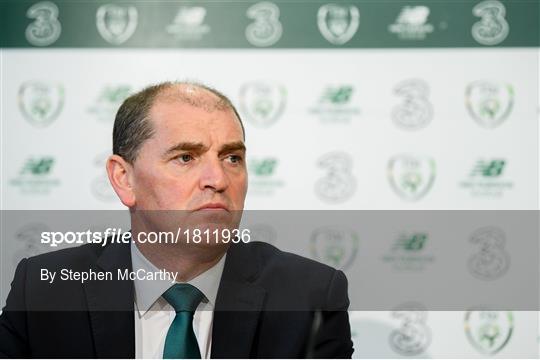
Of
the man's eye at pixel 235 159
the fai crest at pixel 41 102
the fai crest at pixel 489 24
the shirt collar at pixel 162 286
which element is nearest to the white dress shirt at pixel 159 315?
the shirt collar at pixel 162 286

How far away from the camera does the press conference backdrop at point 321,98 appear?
3070mm

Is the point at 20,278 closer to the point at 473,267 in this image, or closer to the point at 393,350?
the point at 393,350

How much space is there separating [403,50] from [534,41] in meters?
0.57

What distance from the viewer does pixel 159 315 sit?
186 cm

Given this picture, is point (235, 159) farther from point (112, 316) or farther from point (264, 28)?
point (264, 28)

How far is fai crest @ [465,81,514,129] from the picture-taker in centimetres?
308

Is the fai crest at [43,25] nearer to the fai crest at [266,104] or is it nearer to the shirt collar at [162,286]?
the fai crest at [266,104]

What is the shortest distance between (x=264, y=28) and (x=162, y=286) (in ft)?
5.15

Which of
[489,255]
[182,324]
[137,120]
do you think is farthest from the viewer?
[489,255]

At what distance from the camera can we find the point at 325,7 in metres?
3.10

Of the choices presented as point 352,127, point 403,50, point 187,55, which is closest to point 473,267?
point 352,127

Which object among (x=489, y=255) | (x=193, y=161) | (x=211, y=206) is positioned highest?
(x=193, y=161)

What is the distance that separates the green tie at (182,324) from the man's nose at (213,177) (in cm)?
26

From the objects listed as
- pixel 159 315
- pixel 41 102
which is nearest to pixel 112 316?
pixel 159 315
